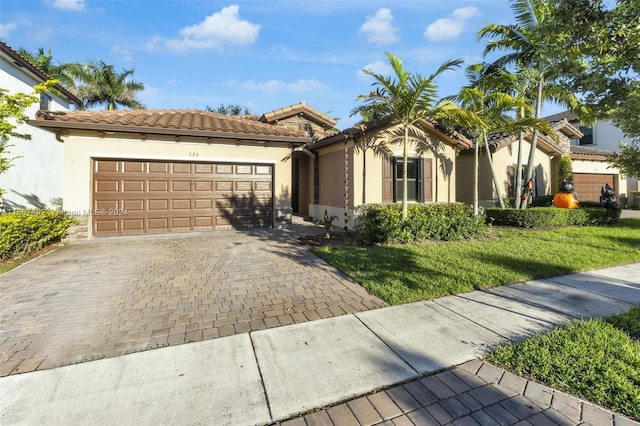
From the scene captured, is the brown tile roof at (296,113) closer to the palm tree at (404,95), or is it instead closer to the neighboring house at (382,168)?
the neighboring house at (382,168)

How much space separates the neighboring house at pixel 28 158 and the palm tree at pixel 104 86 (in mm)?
9712

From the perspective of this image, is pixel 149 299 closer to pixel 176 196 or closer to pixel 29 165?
pixel 176 196

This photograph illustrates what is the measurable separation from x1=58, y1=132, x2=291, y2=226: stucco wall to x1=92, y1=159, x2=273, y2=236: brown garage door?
0.25 m

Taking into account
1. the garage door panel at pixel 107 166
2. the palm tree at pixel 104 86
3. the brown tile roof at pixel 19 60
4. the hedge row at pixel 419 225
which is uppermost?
the palm tree at pixel 104 86

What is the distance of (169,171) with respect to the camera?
9.73 metres

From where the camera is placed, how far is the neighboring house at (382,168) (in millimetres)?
10766

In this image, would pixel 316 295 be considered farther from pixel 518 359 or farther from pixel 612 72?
pixel 612 72

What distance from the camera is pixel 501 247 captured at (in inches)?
310

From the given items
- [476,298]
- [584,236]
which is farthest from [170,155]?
[584,236]

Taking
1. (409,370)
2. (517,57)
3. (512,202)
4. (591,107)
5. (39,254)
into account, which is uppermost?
(517,57)

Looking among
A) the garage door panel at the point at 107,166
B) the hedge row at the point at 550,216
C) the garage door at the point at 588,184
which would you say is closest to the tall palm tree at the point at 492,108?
the hedge row at the point at 550,216

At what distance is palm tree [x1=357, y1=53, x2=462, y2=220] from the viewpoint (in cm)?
783

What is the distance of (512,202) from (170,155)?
14373mm

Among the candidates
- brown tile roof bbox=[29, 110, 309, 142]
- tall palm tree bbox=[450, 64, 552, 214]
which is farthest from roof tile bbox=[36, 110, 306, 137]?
tall palm tree bbox=[450, 64, 552, 214]
